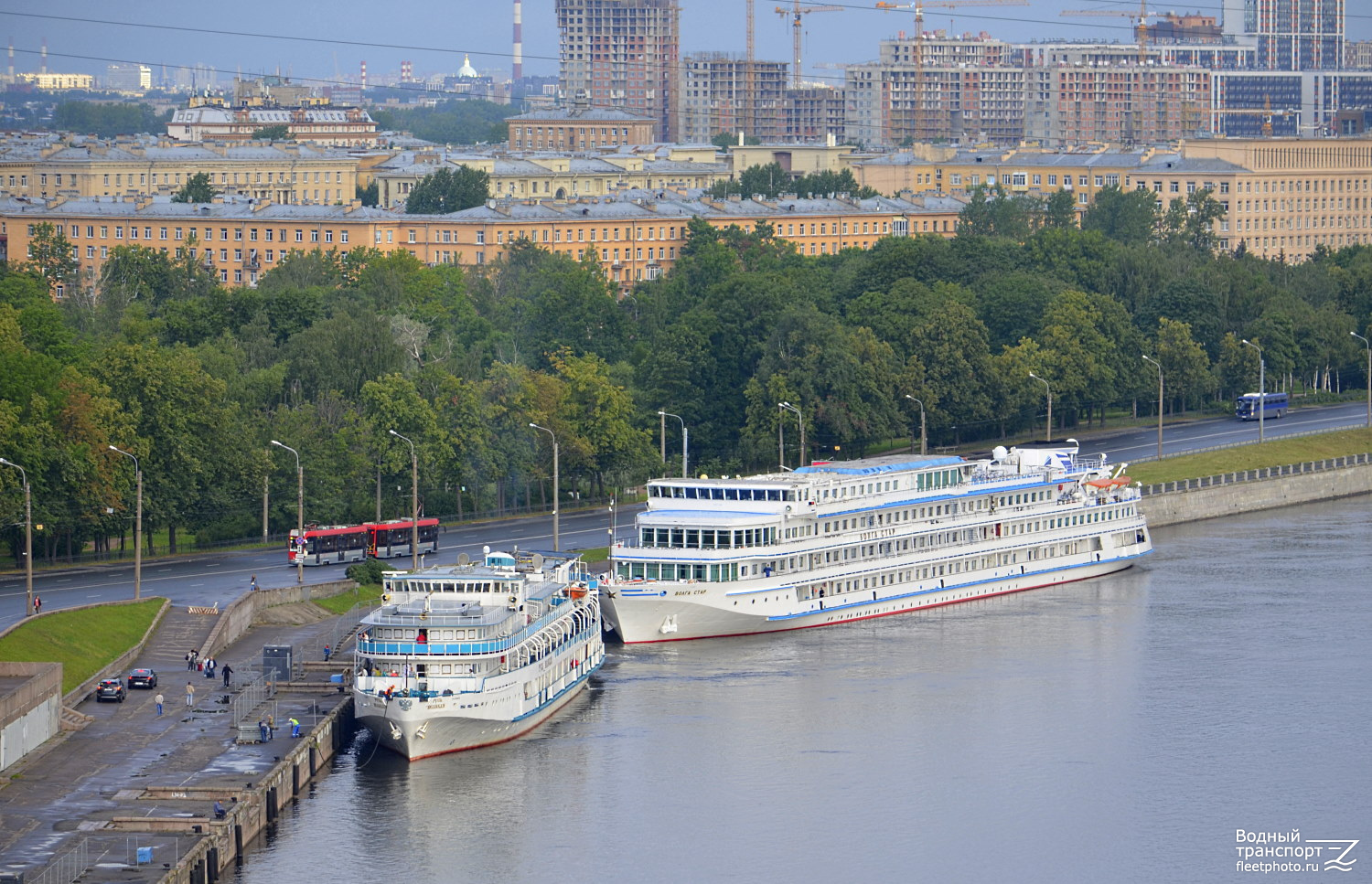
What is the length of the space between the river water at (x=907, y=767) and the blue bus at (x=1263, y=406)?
43.8 m

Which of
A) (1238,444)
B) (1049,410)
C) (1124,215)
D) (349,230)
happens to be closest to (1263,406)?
(1238,444)

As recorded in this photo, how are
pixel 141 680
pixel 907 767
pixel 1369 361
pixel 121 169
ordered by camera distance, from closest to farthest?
pixel 907 767 < pixel 141 680 < pixel 1369 361 < pixel 121 169

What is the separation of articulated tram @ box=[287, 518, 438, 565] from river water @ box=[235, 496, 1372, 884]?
10.8 meters

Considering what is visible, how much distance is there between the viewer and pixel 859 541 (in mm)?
78875

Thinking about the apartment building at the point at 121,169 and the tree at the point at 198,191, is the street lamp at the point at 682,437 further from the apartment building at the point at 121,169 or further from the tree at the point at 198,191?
the apartment building at the point at 121,169

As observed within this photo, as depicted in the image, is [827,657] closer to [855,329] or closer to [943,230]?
[855,329]

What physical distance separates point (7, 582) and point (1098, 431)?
58421 millimetres

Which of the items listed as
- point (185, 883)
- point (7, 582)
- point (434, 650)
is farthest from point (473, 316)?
point (185, 883)

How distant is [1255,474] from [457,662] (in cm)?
5512

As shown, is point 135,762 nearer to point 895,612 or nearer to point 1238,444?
point 895,612

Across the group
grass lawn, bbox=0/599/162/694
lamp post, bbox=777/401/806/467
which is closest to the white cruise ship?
lamp post, bbox=777/401/806/467

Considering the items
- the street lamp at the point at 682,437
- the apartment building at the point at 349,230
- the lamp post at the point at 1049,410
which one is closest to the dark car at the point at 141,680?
the street lamp at the point at 682,437

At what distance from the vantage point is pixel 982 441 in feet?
363

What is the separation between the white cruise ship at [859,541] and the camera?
74625 millimetres
